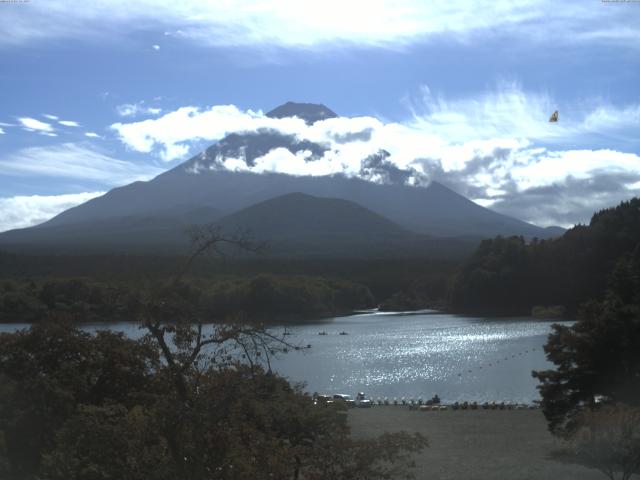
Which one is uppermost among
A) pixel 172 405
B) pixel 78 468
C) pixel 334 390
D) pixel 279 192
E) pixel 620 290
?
pixel 279 192

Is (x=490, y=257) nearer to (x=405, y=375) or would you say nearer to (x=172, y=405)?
(x=405, y=375)

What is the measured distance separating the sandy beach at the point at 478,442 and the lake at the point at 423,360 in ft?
9.79

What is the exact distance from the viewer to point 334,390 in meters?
25.7

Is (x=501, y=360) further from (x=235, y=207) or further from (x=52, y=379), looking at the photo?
(x=235, y=207)

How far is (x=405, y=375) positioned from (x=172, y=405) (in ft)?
79.3

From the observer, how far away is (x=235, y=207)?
140 m

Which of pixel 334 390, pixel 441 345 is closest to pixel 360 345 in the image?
pixel 441 345

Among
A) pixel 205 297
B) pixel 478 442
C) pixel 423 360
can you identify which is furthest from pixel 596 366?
pixel 205 297

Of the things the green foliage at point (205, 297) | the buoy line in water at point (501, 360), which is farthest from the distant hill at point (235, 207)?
the buoy line in water at point (501, 360)

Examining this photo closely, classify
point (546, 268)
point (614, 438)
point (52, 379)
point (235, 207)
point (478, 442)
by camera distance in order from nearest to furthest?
point (52, 379), point (614, 438), point (478, 442), point (546, 268), point (235, 207)

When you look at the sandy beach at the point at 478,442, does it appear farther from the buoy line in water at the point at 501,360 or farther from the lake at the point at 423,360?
the buoy line in water at the point at 501,360

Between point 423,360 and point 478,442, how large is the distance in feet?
51.3

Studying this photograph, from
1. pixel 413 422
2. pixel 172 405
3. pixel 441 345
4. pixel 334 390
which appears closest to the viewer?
pixel 172 405

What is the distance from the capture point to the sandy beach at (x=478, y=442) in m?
13.2
